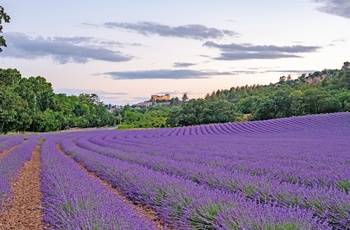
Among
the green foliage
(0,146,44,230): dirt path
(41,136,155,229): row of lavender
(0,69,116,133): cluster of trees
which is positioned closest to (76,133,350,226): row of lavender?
(41,136,155,229): row of lavender

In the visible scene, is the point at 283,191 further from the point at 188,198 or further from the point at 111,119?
the point at 111,119

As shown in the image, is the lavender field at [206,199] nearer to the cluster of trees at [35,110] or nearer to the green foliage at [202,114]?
the cluster of trees at [35,110]

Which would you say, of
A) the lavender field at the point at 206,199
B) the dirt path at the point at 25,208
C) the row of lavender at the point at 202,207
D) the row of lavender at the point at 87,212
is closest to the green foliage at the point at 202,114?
the lavender field at the point at 206,199

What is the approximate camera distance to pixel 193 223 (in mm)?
3783

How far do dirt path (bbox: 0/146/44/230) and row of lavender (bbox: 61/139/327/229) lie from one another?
142cm

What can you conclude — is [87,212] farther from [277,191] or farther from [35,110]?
[35,110]

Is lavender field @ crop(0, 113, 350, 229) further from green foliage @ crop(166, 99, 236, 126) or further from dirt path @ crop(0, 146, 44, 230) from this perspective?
green foliage @ crop(166, 99, 236, 126)

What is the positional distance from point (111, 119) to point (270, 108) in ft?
195

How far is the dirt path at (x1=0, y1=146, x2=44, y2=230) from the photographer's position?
469 cm

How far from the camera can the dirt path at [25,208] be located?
469cm

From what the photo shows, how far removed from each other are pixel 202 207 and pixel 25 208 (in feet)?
10.5

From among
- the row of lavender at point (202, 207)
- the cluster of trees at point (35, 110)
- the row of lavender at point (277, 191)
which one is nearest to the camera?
the row of lavender at point (202, 207)

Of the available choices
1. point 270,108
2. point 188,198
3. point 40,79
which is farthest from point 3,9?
point 40,79

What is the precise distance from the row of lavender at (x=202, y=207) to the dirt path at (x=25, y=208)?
142cm
